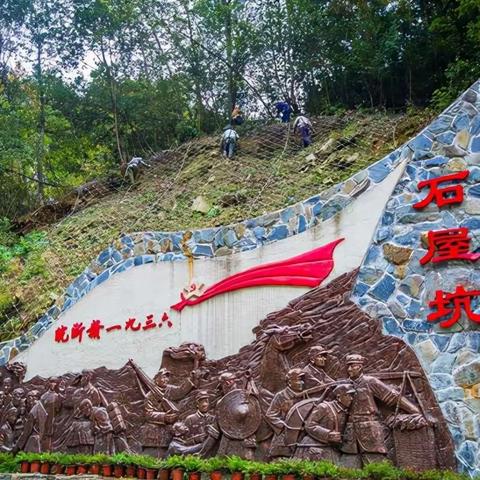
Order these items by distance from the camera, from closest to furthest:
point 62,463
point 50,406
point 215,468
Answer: point 215,468, point 62,463, point 50,406

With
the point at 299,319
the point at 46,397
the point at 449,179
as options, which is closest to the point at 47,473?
Answer: the point at 46,397

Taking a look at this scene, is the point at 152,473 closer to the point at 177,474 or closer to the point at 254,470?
the point at 177,474

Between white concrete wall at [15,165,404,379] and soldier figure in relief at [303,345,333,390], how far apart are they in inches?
20.0

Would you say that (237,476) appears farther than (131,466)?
No

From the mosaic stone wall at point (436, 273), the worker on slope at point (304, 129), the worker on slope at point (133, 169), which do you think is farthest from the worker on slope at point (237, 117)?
the mosaic stone wall at point (436, 273)

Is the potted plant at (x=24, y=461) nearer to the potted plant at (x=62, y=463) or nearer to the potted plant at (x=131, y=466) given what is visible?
the potted plant at (x=62, y=463)

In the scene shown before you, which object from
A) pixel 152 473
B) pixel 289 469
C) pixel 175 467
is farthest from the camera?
pixel 152 473

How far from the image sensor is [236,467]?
4.25 m

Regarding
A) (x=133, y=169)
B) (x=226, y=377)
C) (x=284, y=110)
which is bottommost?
(x=226, y=377)

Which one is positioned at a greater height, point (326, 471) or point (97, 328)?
point (97, 328)

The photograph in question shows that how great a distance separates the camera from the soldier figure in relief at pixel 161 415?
16.0ft

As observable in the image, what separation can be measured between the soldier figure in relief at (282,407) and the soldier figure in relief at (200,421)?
0.55 meters

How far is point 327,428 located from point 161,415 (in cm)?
149

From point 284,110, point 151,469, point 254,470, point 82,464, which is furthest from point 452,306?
point 284,110
